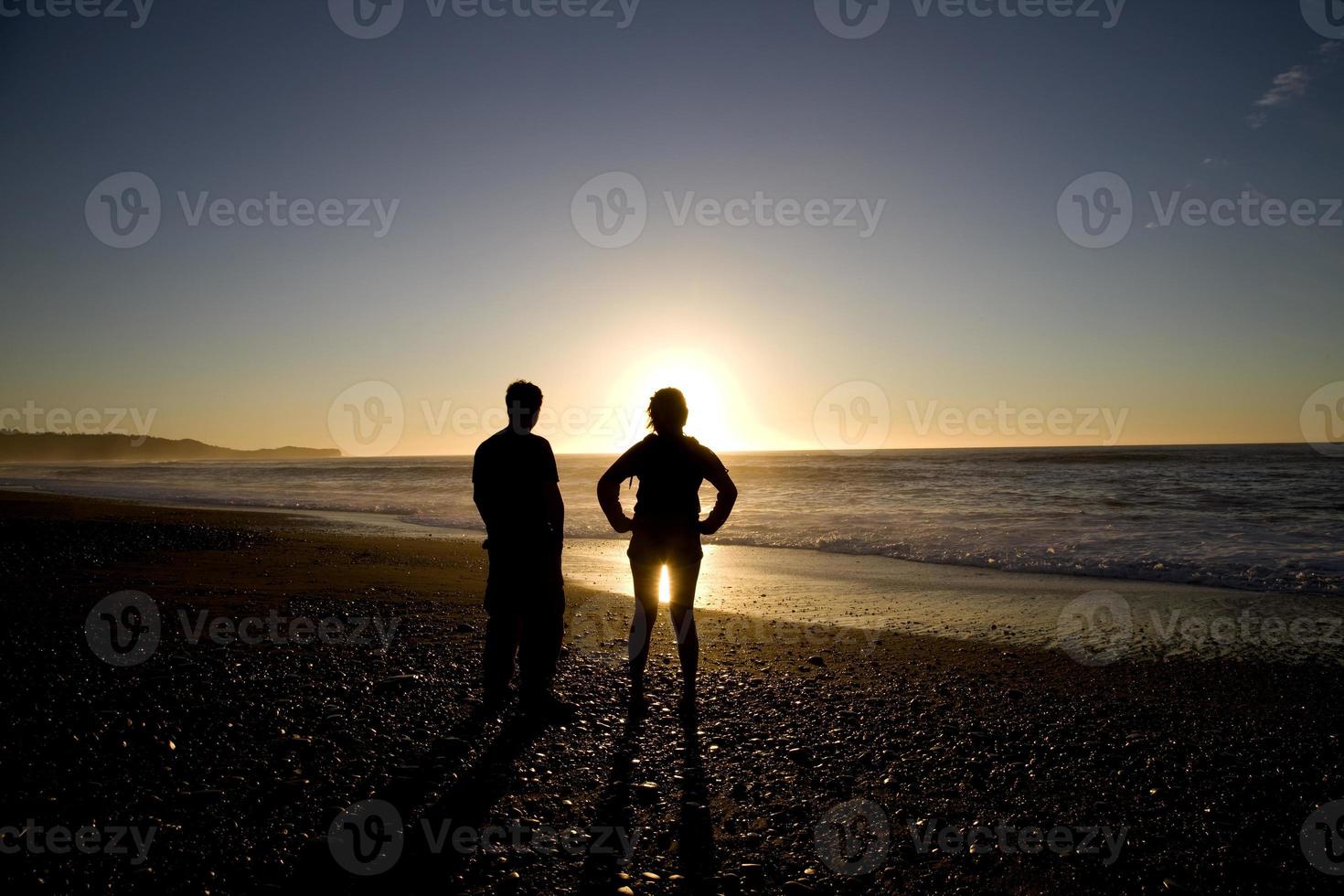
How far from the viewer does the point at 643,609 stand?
5.23 m

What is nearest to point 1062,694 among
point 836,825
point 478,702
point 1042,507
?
point 836,825

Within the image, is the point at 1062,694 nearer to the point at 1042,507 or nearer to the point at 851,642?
the point at 851,642

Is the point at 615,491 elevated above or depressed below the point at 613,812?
above

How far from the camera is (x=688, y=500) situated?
5.16 metres

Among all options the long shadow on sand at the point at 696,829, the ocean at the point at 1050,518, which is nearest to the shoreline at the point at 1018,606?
the ocean at the point at 1050,518

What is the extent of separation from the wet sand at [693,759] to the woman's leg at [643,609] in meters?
0.45

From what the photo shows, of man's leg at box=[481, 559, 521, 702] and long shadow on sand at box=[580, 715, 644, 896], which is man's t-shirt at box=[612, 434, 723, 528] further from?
long shadow on sand at box=[580, 715, 644, 896]

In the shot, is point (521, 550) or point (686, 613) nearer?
point (686, 613)

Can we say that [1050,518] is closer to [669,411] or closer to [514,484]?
[669,411]

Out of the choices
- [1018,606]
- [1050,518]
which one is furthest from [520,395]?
[1050,518]

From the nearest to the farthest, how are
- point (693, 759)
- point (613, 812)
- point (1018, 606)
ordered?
point (613, 812) → point (693, 759) → point (1018, 606)

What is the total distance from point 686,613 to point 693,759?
1.07m

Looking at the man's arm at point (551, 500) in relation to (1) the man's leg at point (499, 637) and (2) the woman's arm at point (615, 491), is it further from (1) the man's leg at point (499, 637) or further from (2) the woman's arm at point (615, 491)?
(1) the man's leg at point (499, 637)

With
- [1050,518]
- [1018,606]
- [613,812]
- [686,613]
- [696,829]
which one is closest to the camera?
[696,829]
